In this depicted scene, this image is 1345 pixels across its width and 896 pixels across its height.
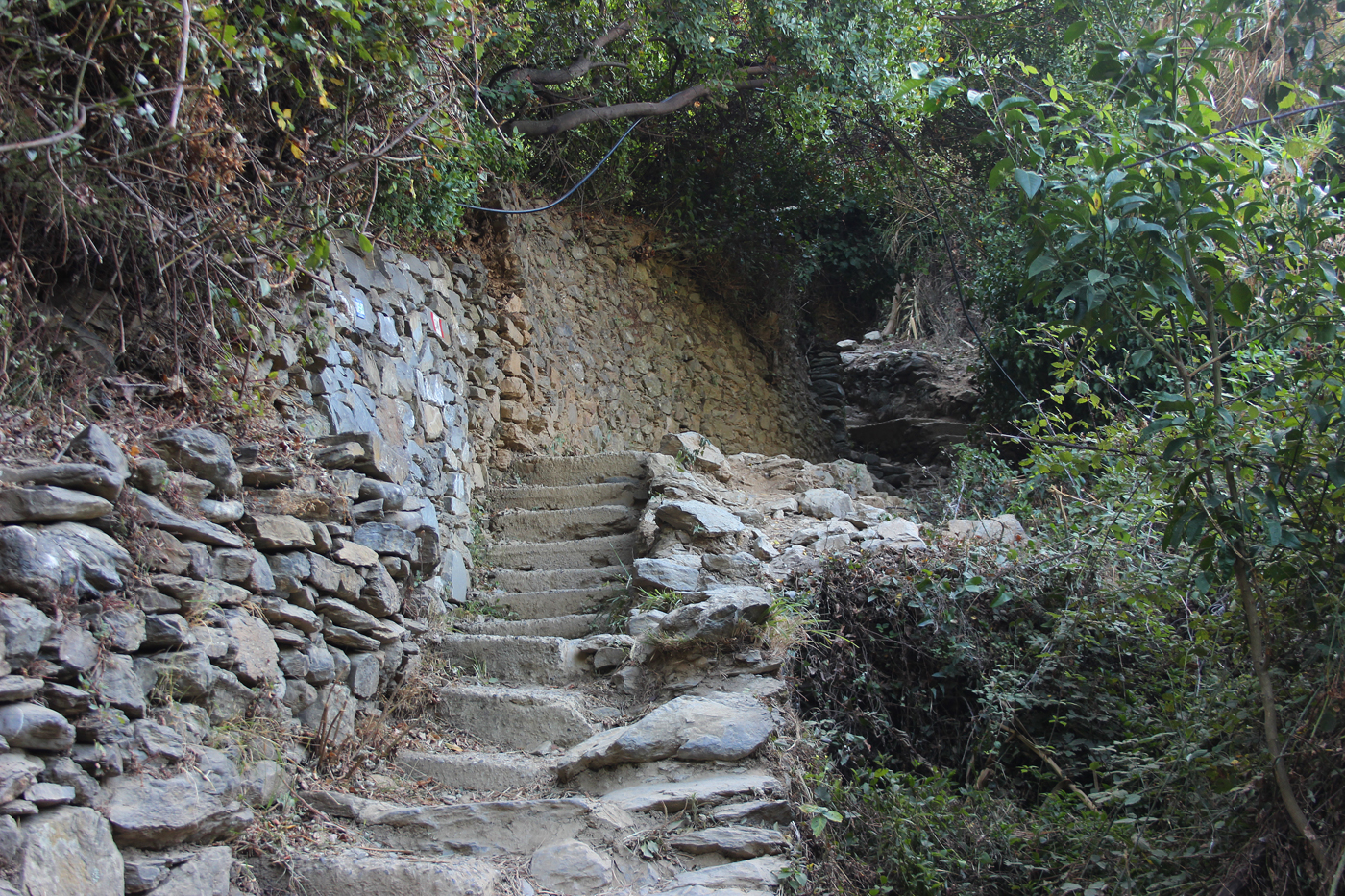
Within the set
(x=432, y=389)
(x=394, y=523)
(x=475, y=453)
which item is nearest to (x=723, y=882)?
(x=394, y=523)

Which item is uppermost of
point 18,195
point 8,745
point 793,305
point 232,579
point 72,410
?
point 793,305

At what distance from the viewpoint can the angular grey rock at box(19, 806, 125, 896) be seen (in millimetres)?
1743

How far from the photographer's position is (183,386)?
2.86 meters

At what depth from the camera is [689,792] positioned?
271 centimetres

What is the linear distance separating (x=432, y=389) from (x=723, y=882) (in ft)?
10.4

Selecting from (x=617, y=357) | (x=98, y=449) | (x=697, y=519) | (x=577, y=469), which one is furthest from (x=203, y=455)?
(x=617, y=357)

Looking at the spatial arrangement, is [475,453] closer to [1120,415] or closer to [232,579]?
[232,579]

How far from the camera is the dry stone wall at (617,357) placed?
237 inches

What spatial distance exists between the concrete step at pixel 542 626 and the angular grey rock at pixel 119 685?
1986mm

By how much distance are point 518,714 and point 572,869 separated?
1.03 meters

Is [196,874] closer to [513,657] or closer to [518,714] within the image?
[518,714]

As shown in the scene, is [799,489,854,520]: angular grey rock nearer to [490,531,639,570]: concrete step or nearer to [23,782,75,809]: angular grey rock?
[490,531,639,570]: concrete step

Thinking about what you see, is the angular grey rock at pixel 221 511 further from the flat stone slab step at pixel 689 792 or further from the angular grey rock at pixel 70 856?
the flat stone slab step at pixel 689 792

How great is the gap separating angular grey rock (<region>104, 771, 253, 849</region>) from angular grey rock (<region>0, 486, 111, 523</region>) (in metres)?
0.65
